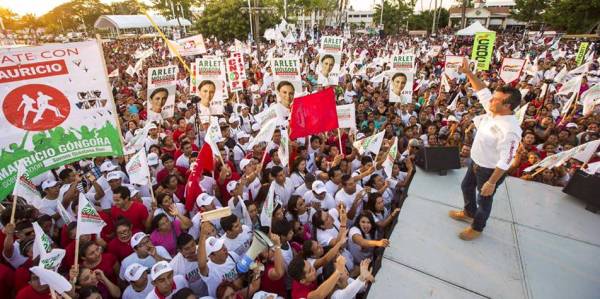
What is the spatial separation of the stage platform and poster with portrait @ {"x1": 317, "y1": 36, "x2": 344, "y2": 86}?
6.95 metres

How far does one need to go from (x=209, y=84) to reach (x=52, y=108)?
498 centimetres

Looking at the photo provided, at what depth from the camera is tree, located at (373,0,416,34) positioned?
183 feet

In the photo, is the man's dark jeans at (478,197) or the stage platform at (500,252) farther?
the man's dark jeans at (478,197)

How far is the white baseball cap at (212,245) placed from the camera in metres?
3.64

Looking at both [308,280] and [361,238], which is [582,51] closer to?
[361,238]

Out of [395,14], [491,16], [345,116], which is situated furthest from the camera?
[491,16]

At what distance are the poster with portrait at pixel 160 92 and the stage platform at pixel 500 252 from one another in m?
6.16

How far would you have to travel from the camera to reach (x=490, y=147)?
11.5ft

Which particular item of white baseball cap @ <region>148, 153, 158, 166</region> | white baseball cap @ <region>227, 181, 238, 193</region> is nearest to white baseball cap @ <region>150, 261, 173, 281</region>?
white baseball cap @ <region>227, 181, 238, 193</region>

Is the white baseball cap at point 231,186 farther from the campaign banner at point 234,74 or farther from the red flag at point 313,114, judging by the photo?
the campaign banner at point 234,74

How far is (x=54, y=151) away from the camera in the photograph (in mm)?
3828

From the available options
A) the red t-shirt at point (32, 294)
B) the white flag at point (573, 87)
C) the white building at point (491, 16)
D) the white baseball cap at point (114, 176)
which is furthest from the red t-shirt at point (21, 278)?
the white building at point (491, 16)

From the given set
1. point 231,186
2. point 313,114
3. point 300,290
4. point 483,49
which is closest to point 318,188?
point 231,186

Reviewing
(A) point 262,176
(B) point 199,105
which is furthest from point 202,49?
(A) point 262,176
